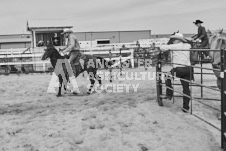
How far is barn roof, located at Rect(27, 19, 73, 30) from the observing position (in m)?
21.2

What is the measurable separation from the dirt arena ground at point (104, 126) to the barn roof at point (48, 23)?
13482 millimetres

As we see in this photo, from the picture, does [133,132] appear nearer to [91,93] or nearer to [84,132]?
[84,132]

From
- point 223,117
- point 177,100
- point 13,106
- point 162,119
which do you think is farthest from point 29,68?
point 223,117

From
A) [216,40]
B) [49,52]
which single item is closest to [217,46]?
[216,40]

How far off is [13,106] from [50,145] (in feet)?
12.0

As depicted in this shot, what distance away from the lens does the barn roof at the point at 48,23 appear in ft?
69.5

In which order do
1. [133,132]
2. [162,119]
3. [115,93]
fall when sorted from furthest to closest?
[115,93], [162,119], [133,132]

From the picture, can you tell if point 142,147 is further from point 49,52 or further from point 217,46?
point 49,52

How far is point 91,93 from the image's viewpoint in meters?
9.59

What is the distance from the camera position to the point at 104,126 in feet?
18.0

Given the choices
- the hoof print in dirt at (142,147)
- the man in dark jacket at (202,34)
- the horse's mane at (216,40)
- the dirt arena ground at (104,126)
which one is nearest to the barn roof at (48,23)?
the man in dark jacket at (202,34)

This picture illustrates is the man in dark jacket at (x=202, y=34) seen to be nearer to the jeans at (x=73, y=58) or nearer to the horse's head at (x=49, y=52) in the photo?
the jeans at (x=73, y=58)

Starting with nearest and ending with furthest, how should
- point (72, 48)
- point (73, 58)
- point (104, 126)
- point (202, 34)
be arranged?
point (104, 126) → point (202, 34) → point (72, 48) → point (73, 58)

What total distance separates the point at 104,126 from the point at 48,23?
1757 cm
